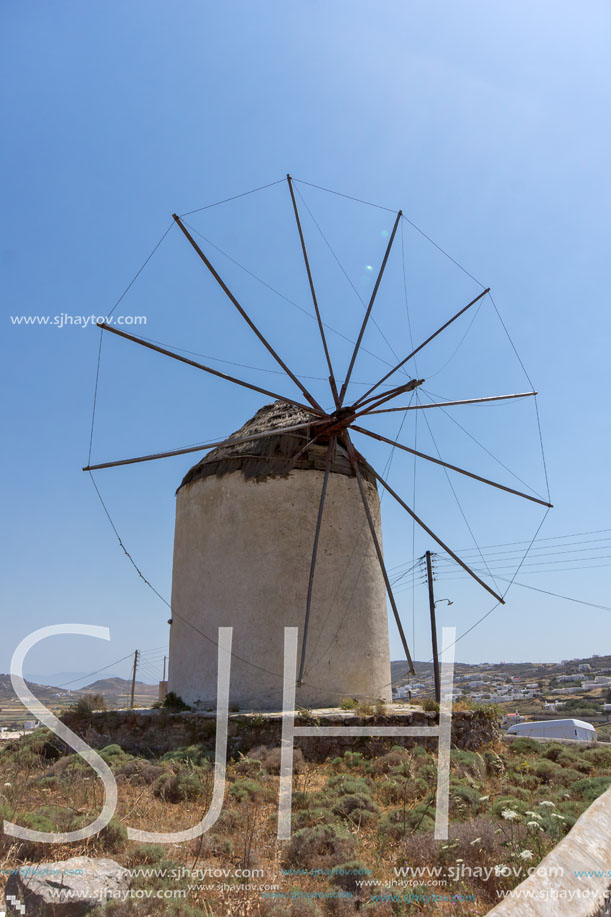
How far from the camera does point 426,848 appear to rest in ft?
15.7

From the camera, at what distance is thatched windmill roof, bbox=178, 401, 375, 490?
10898 millimetres

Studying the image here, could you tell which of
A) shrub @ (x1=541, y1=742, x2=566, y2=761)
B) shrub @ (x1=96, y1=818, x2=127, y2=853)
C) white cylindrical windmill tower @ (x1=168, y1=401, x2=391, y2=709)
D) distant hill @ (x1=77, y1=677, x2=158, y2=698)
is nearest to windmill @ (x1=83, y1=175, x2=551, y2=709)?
white cylindrical windmill tower @ (x1=168, y1=401, x2=391, y2=709)

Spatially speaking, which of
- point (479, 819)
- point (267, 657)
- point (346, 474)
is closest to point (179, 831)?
point (479, 819)

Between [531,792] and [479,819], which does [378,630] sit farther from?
[479,819]

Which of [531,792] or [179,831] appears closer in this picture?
[179,831]

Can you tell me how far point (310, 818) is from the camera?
573cm

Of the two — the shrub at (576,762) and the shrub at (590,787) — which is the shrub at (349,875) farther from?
the shrub at (576,762)

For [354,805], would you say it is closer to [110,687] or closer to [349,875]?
[349,875]

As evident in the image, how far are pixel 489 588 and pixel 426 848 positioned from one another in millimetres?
6326

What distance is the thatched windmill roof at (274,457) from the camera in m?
10.9

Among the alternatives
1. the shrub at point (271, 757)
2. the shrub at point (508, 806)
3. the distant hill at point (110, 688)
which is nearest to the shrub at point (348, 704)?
the shrub at point (271, 757)

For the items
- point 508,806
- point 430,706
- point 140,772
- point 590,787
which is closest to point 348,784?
point 508,806

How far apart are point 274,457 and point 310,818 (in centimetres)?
633

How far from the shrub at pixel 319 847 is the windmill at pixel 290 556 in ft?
14.9
